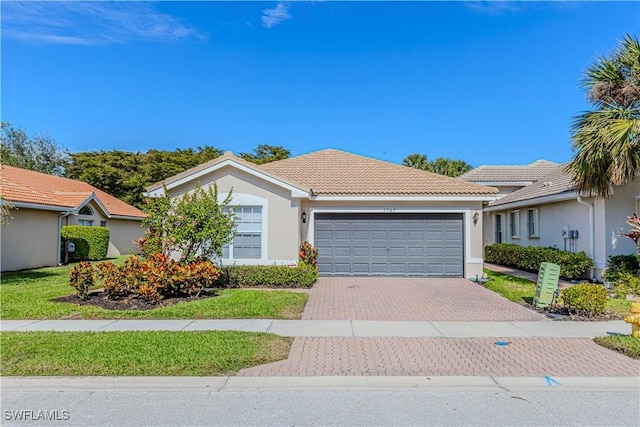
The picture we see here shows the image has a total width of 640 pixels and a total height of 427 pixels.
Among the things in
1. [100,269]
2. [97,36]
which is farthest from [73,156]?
[100,269]

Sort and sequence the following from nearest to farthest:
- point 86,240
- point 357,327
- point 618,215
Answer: point 357,327, point 618,215, point 86,240

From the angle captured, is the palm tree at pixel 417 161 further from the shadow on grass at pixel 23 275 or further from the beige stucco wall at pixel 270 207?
the shadow on grass at pixel 23 275

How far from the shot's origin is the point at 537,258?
55.4ft

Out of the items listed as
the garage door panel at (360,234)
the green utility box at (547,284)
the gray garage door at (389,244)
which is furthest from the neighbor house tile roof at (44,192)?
the green utility box at (547,284)

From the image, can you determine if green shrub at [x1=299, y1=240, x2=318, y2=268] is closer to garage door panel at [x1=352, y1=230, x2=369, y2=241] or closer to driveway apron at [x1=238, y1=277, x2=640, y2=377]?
garage door panel at [x1=352, y1=230, x2=369, y2=241]

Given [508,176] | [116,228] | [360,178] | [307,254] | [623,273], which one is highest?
[508,176]

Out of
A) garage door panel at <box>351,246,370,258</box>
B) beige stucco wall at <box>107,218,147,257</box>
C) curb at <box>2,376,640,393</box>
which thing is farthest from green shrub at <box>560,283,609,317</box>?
beige stucco wall at <box>107,218,147,257</box>

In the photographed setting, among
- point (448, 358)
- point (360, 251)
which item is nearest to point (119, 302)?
point (448, 358)

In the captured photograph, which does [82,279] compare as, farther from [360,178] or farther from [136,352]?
[360,178]

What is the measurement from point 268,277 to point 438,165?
107 feet

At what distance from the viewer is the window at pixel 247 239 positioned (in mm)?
14758

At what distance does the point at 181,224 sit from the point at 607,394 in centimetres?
979

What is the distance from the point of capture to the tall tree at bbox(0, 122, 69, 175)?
44125 millimetres

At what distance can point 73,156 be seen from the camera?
45812mm
